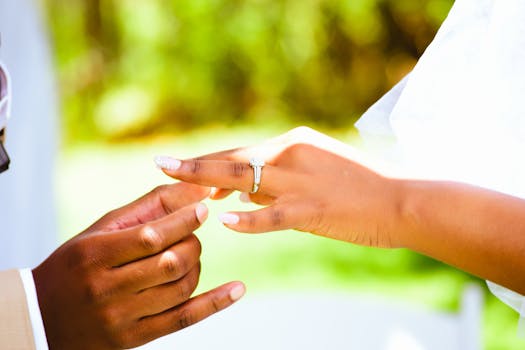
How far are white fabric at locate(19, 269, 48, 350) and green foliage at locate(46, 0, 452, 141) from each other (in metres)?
4.38

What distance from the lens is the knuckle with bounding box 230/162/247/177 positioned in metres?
1.30

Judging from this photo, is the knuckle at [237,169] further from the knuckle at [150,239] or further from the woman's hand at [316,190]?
the knuckle at [150,239]

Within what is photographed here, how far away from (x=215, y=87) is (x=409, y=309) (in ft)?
13.7

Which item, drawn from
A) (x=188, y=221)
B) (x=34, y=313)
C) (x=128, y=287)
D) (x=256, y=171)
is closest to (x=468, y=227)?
(x=256, y=171)

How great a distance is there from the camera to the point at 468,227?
48.7 inches

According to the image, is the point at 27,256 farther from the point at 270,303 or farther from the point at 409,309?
the point at 409,309

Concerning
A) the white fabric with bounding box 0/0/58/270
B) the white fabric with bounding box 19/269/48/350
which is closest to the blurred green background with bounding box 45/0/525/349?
the white fabric with bounding box 0/0/58/270

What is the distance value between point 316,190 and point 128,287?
0.36 meters

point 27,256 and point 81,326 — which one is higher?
point 81,326

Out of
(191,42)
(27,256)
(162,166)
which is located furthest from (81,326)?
(191,42)

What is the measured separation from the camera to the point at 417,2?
212 inches

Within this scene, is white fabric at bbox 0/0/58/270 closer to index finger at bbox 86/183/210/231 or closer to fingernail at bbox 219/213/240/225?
index finger at bbox 86/183/210/231

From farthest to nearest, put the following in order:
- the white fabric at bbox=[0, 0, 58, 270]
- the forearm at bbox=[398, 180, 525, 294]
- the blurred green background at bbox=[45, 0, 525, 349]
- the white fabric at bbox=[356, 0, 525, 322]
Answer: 1. the blurred green background at bbox=[45, 0, 525, 349]
2. the white fabric at bbox=[0, 0, 58, 270]
3. the white fabric at bbox=[356, 0, 525, 322]
4. the forearm at bbox=[398, 180, 525, 294]

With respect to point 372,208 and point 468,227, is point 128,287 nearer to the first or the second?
point 372,208
